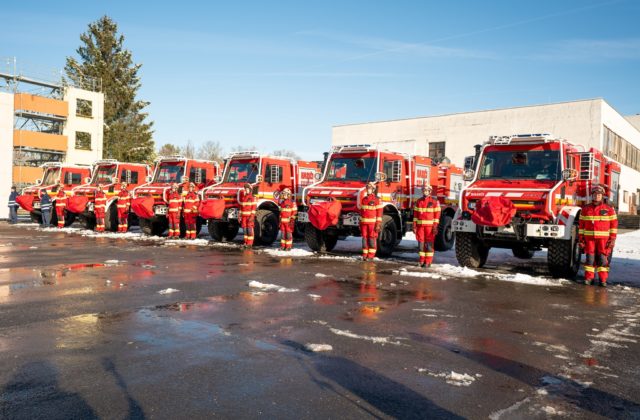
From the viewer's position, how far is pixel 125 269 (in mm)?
9656

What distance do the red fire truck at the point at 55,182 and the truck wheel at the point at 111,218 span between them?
2.75m

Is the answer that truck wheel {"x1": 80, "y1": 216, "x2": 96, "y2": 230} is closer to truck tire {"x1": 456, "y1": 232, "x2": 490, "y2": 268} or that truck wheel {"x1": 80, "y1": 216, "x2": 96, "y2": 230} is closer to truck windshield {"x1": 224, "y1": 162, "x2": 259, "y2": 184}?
truck windshield {"x1": 224, "y1": 162, "x2": 259, "y2": 184}

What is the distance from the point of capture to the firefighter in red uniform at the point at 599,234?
9.48m

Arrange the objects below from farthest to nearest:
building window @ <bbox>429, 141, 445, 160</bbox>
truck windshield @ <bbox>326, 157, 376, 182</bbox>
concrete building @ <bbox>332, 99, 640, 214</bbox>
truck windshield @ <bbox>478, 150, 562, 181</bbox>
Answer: building window @ <bbox>429, 141, 445, 160</bbox> < concrete building @ <bbox>332, 99, 640, 214</bbox> < truck windshield @ <bbox>326, 157, 376, 182</bbox> < truck windshield @ <bbox>478, 150, 562, 181</bbox>

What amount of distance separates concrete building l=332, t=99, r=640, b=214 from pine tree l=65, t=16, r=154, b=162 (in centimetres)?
1636

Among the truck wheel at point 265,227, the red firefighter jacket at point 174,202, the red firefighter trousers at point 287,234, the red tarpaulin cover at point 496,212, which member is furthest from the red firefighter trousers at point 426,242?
the red firefighter jacket at point 174,202

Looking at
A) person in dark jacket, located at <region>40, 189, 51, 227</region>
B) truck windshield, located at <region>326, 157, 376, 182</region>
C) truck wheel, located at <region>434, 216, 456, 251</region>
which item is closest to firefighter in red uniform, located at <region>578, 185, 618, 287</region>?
truck windshield, located at <region>326, 157, 376, 182</region>

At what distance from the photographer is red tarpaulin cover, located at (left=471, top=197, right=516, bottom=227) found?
9.94 meters

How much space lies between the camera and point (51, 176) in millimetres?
21375

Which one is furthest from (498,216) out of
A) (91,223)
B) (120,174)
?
(91,223)

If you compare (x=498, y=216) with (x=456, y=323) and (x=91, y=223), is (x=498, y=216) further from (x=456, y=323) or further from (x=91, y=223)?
(x=91, y=223)

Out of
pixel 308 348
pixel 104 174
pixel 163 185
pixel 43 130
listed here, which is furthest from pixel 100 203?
pixel 43 130

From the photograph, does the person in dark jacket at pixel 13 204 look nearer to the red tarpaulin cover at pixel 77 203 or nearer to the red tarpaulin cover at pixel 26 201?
the red tarpaulin cover at pixel 26 201

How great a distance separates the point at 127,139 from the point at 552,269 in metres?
39.8
